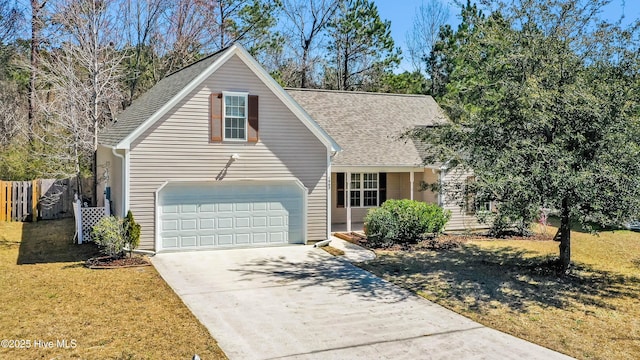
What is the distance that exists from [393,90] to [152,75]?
16.5 meters

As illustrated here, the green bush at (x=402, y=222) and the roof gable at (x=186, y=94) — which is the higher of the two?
the roof gable at (x=186, y=94)

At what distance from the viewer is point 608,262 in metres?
15.0

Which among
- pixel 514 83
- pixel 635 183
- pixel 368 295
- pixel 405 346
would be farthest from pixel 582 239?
pixel 405 346

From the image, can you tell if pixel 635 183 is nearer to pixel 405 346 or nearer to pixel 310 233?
pixel 405 346

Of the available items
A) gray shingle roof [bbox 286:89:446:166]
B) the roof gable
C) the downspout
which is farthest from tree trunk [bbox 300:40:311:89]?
the downspout

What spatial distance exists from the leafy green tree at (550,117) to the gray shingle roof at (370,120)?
6456mm

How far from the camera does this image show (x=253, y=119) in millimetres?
15539

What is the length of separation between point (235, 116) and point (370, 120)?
8.30 metres

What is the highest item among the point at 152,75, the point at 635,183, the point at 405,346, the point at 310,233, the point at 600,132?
the point at 152,75

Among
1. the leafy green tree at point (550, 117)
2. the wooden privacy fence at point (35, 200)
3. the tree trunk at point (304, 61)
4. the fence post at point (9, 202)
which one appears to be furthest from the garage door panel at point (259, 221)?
the tree trunk at point (304, 61)

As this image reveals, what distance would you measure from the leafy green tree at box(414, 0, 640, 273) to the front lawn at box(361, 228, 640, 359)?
4.87ft

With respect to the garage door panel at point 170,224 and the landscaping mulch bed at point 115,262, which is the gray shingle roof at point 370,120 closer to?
the garage door panel at point 170,224

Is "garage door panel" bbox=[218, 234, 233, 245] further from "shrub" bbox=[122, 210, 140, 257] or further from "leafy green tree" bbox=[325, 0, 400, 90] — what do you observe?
"leafy green tree" bbox=[325, 0, 400, 90]

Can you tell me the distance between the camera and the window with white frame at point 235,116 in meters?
15.3
